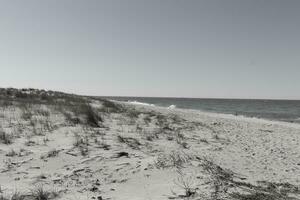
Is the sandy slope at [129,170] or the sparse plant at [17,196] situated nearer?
the sparse plant at [17,196]

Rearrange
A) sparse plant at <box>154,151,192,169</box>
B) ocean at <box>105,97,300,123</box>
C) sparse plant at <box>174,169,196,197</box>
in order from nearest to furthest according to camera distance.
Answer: sparse plant at <box>174,169,196,197</box> → sparse plant at <box>154,151,192,169</box> → ocean at <box>105,97,300,123</box>

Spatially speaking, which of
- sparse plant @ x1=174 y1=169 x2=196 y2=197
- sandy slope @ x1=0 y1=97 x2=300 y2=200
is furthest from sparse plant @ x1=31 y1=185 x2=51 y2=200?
sparse plant @ x1=174 y1=169 x2=196 y2=197

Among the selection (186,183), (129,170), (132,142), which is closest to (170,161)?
(129,170)

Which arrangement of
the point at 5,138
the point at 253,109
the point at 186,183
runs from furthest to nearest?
the point at 253,109
the point at 5,138
the point at 186,183

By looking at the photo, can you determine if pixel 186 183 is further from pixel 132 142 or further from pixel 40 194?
pixel 132 142

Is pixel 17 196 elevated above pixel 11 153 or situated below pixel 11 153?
below

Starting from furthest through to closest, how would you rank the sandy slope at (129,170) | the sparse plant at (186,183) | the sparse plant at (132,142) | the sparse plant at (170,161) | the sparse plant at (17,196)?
the sparse plant at (132,142) < the sparse plant at (170,161) < the sandy slope at (129,170) < the sparse plant at (186,183) < the sparse plant at (17,196)

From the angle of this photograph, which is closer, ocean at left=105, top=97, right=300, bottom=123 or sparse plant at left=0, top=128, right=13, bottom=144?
sparse plant at left=0, top=128, right=13, bottom=144

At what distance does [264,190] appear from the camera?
15.8 ft

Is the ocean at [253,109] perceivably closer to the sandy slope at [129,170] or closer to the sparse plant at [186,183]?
the sandy slope at [129,170]

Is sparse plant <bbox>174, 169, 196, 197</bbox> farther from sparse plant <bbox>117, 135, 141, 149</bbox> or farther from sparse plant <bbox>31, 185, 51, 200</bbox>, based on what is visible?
sparse plant <bbox>117, 135, 141, 149</bbox>

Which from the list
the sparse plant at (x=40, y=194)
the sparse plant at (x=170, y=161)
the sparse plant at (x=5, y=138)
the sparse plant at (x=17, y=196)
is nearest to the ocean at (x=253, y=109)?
the sparse plant at (x=170, y=161)

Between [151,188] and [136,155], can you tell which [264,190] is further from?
[136,155]

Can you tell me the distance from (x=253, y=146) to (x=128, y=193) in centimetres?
695
